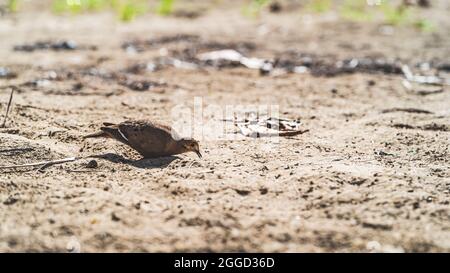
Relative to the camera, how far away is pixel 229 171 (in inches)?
95.4

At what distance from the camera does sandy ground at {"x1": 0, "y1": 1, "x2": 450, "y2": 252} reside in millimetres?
1861

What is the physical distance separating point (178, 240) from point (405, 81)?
10.3 ft

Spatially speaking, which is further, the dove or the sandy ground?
the dove

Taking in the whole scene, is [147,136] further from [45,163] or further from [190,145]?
[45,163]

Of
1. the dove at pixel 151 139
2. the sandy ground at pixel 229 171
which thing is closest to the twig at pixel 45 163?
the sandy ground at pixel 229 171

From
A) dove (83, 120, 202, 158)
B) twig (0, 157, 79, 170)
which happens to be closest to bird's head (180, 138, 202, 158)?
dove (83, 120, 202, 158)

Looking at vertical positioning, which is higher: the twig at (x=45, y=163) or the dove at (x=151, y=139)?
the dove at (x=151, y=139)

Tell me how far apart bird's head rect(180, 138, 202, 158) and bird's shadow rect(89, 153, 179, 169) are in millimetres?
86

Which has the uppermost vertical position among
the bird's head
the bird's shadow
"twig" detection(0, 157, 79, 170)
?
the bird's head

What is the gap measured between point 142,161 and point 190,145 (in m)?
0.25

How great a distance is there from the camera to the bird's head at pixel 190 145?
2564mm

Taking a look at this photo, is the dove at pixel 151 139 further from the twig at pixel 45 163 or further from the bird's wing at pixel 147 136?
the twig at pixel 45 163

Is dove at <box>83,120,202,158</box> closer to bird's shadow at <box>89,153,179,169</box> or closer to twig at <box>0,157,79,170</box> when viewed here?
bird's shadow at <box>89,153,179,169</box>

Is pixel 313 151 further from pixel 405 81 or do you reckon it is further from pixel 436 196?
pixel 405 81
